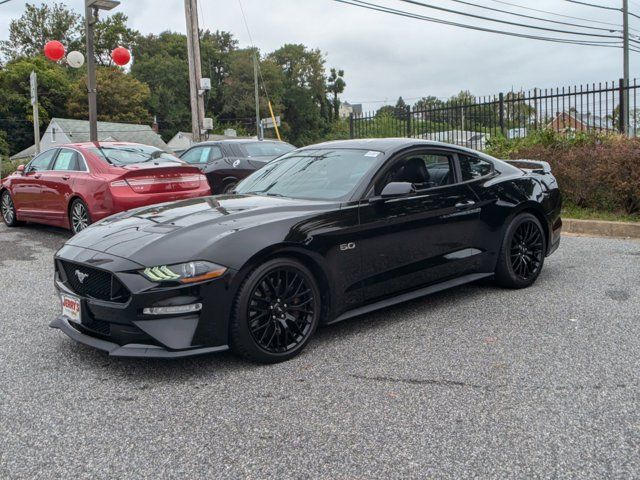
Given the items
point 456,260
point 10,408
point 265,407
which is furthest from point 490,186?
point 10,408

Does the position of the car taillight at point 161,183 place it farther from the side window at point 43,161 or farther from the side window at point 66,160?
the side window at point 43,161

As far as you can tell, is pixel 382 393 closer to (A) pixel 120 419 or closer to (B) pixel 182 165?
(A) pixel 120 419

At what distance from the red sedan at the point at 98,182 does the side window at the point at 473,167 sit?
412cm

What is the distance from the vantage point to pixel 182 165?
8477 millimetres

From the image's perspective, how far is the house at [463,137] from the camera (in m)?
14.1

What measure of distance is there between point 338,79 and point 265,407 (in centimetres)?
10604

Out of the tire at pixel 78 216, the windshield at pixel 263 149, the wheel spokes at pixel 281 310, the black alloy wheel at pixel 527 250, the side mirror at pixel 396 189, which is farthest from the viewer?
the windshield at pixel 263 149

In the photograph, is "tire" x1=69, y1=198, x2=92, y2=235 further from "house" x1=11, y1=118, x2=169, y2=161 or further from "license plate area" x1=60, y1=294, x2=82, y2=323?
"house" x1=11, y1=118, x2=169, y2=161

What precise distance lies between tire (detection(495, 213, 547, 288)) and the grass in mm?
3785

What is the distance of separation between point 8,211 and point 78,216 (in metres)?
2.71

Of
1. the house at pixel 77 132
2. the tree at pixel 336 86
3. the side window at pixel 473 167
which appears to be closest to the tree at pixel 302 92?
the tree at pixel 336 86

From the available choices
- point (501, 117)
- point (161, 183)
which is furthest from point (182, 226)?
point (501, 117)

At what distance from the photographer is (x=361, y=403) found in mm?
3328

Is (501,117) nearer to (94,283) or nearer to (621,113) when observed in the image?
(621,113)
